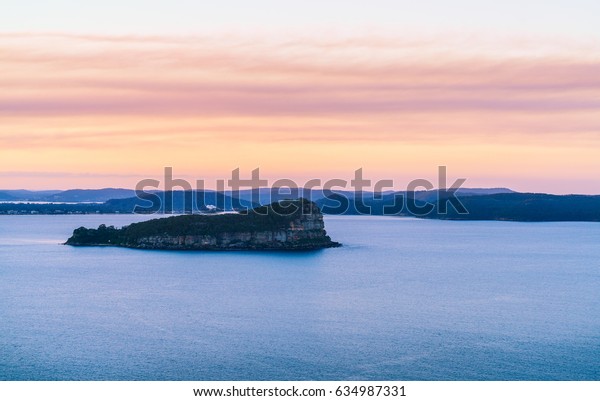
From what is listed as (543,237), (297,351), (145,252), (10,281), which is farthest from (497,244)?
(297,351)

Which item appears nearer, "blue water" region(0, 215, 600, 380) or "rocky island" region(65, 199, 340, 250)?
"blue water" region(0, 215, 600, 380)

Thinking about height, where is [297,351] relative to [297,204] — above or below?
below

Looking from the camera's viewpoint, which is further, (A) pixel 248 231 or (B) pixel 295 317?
(A) pixel 248 231

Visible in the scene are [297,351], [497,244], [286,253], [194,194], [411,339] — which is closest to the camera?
[297,351]

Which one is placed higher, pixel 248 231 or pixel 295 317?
pixel 248 231

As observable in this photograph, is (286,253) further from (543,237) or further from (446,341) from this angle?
(543,237)
